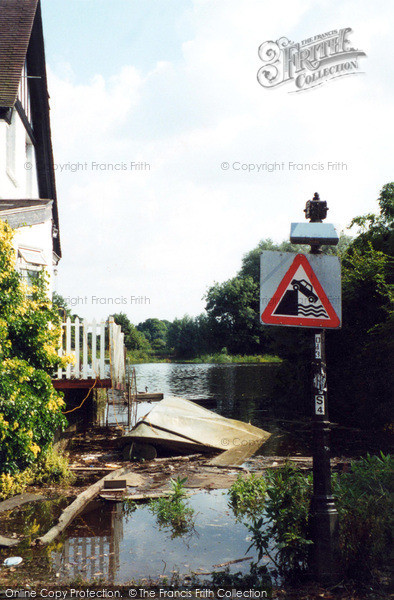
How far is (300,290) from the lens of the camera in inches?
212

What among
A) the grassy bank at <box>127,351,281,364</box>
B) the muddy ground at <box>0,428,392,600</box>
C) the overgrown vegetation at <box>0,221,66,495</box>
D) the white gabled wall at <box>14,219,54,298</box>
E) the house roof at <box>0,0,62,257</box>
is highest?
the house roof at <box>0,0,62,257</box>

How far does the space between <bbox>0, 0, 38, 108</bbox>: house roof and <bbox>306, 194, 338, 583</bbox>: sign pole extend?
33.3 feet

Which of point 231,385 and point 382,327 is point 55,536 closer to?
point 382,327

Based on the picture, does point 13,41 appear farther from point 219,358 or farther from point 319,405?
point 219,358

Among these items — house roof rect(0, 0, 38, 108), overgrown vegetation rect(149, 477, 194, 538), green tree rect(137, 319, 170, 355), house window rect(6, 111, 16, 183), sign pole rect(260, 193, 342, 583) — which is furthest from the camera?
green tree rect(137, 319, 170, 355)

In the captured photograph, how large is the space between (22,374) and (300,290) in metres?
4.98

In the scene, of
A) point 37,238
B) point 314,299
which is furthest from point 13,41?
point 314,299

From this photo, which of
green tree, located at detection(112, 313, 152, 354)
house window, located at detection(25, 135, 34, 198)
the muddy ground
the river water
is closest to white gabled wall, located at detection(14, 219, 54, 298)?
house window, located at detection(25, 135, 34, 198)

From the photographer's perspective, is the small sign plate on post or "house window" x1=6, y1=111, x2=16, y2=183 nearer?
the small sign plate on post

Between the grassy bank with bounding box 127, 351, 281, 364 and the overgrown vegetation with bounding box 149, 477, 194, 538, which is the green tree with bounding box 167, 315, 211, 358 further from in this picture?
the overgrown vegetation with bounding box 149, 477, 194, 538

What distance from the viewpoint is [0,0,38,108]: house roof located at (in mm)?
12532

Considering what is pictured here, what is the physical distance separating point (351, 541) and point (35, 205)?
9.58m

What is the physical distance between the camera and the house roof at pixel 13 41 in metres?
12.5

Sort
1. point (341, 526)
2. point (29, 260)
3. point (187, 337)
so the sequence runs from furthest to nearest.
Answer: point (187, 337) < point (29, 260) < point (341, 526)
